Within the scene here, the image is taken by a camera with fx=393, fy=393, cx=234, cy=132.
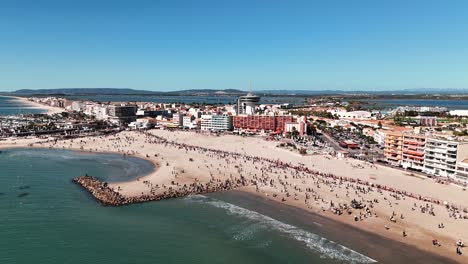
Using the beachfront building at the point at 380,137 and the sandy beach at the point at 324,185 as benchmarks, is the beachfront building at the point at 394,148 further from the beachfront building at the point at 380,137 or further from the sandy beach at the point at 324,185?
the beachfront building at the point at 380,137

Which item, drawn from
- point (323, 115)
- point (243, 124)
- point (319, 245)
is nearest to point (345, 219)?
point (319, 245)

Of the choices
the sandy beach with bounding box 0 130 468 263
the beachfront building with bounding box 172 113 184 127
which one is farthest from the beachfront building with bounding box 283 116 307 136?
the beachfront building with bounding box 172 113 184 127

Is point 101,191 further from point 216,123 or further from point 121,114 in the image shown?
point 121,114

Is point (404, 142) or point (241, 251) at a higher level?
point (404, 142)

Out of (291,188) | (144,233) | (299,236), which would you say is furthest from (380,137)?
(144,233)

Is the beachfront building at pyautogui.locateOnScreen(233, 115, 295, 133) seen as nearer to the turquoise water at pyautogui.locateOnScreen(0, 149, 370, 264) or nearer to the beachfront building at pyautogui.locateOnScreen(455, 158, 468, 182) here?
the beachfront building at pyautogui.locateOnScreen(455, 158, 468, 182)

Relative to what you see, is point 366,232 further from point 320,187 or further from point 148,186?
point 148,186
